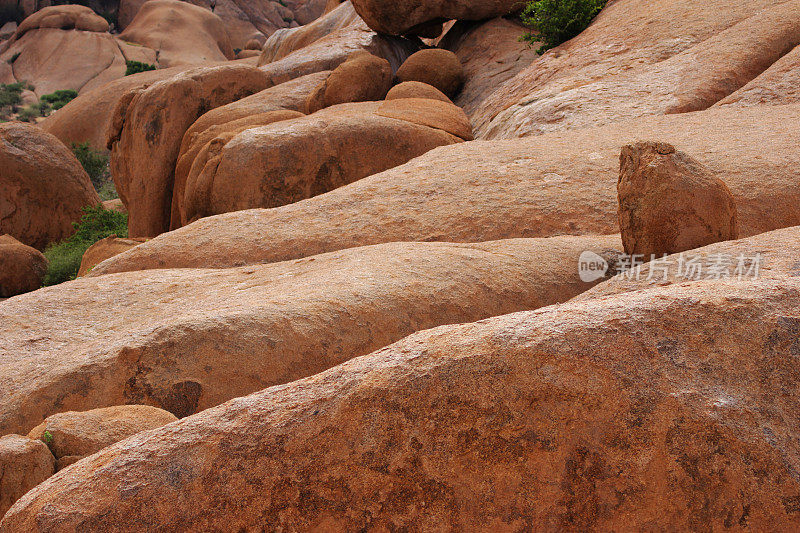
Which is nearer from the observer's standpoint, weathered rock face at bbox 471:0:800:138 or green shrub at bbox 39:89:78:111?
weathered rock face at bbox 471:0:800:138

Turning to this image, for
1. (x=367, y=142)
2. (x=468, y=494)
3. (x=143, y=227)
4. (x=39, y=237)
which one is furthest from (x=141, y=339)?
(x=39, y=237)

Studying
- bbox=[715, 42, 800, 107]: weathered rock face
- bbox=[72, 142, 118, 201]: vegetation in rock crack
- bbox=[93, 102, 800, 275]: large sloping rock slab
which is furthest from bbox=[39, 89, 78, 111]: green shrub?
bbox=[715, 42, 800, 107]: weathered rock face

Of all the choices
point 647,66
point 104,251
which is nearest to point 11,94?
point 104,251

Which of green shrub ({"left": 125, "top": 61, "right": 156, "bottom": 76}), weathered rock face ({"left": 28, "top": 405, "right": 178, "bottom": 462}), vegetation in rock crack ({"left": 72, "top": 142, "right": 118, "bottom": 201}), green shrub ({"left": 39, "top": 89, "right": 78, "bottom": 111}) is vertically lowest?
vegetation in rock crack ({"left": 72, "top": 142, "right": 118, "bottom": 201})

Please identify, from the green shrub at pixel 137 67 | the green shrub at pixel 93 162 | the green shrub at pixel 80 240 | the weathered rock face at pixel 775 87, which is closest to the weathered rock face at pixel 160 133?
the green shrub at pixel 80 240

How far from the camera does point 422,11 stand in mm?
14438

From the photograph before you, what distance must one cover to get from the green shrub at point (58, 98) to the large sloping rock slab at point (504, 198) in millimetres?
27627

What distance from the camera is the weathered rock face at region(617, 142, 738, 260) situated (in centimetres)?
412

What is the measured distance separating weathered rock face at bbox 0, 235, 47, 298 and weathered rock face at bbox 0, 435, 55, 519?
10509 millimetres

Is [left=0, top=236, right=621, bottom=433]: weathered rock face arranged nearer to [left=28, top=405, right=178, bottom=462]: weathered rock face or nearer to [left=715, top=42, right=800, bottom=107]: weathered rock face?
[left=28, top=405, right=178, bottom=462]: weathered rock face

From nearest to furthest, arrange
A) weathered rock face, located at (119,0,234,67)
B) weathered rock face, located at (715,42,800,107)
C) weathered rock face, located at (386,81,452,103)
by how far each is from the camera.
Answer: weathered rock face, located at (715,42,800,107), weathered rock face, located at (386,81,452,103), weathered rock face, located at (119,0,234,67)

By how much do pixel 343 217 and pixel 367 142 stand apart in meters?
3.25

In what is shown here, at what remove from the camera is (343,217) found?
588 centimetres

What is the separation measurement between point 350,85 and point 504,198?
691 cm
